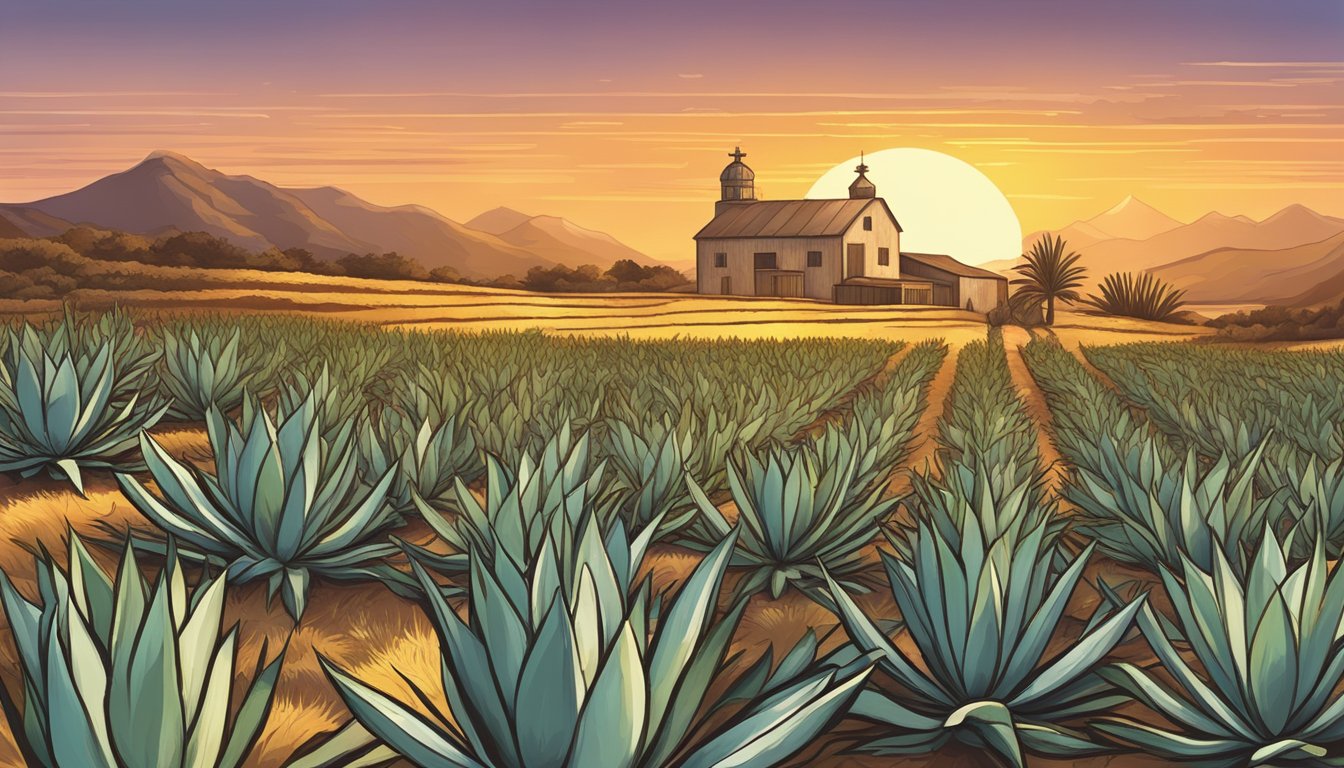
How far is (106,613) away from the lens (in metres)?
1.50

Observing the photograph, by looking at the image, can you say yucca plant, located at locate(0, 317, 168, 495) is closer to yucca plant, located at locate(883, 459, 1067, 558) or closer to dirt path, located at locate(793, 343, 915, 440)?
yucca plant, located at locate(883, 459, 1067, 558)

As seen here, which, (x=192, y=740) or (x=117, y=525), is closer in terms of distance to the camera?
(x=192, y=740)

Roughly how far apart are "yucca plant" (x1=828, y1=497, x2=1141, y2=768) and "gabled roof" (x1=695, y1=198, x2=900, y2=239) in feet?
84.1

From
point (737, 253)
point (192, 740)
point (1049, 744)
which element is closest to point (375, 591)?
point (192, 740)

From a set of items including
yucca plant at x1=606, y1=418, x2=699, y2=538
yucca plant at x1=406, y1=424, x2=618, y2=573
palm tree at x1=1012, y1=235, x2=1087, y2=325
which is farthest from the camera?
palm tree at x1=1012, y1=235, x2=1087, y2=325

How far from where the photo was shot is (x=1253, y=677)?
58.4 inches

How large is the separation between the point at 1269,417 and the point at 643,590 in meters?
4.59

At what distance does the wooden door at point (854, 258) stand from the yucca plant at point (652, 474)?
24.3 m

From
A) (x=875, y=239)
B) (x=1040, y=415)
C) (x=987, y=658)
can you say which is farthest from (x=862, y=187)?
(x=987, y=658)

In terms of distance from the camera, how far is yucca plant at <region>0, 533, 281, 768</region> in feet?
3.67

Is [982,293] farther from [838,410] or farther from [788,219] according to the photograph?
[838,410]

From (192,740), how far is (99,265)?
16714mm

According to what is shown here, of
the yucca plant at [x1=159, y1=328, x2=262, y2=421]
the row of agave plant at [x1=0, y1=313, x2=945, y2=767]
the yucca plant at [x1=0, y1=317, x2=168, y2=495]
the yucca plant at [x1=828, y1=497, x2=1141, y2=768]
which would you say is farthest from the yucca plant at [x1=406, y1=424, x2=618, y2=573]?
the yucca plant at [x1=159, y1=328, x2=262, y2=421]

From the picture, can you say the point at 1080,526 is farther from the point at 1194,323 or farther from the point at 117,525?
the point at 1194,323
